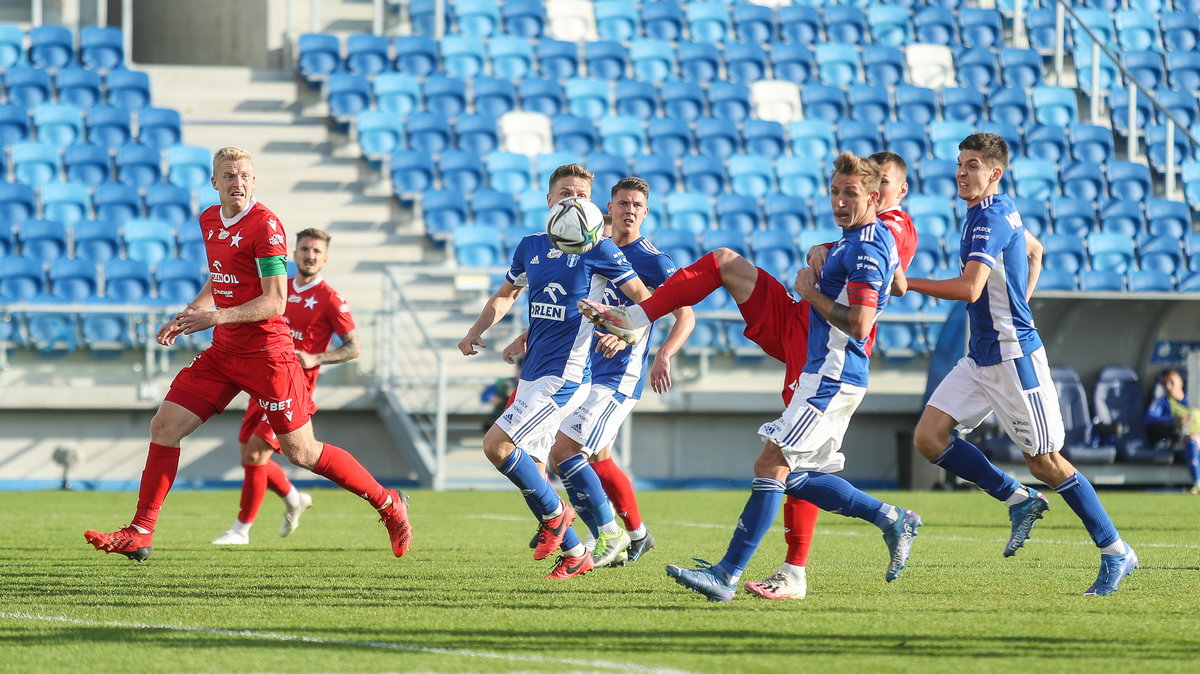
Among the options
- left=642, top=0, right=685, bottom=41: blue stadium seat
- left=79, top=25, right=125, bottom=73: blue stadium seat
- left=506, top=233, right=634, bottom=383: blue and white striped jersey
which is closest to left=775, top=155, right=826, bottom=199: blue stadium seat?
left=642, top=0, right=685, bottom=41: blue stadium seat

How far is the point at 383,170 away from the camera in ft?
60.6

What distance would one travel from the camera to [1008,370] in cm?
668

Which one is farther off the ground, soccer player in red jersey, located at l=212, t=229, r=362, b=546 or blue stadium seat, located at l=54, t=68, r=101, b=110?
blue stadium seat, located at l=54, t=68, r=101, b=110

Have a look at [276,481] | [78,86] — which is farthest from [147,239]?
[276,481]

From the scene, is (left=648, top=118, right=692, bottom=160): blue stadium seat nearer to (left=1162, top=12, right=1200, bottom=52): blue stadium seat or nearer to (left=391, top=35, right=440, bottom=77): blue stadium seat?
(left=391, top=35, right=440, bottom=77): blue stadium seat

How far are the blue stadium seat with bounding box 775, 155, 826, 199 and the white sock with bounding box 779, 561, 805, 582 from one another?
44.2 ft

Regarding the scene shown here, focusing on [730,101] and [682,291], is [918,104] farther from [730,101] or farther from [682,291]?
[682,291]

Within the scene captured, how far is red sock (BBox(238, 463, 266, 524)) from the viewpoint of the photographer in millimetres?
9195

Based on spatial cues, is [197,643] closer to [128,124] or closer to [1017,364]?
[1017,364]

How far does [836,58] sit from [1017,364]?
15473 mm

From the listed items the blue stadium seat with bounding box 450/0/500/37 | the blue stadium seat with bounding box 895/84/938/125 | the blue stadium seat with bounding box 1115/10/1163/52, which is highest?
the blue stadium seat with bounding box 1115/10/1163/52

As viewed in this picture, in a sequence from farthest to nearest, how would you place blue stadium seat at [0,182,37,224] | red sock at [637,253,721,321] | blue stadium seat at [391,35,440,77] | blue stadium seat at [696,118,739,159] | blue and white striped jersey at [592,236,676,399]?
blue stadium seat at [696,118,739,159], blue stadium seat at [391,35,440,77], blue stadium seat at [0,182,37,224], blue and white striped jersey at [592,236,676,399], red sock at [637,253,721,321]

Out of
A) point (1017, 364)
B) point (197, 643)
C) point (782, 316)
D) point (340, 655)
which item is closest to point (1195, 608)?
point (1017, 364)

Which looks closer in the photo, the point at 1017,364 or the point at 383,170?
the point at 1017,364
